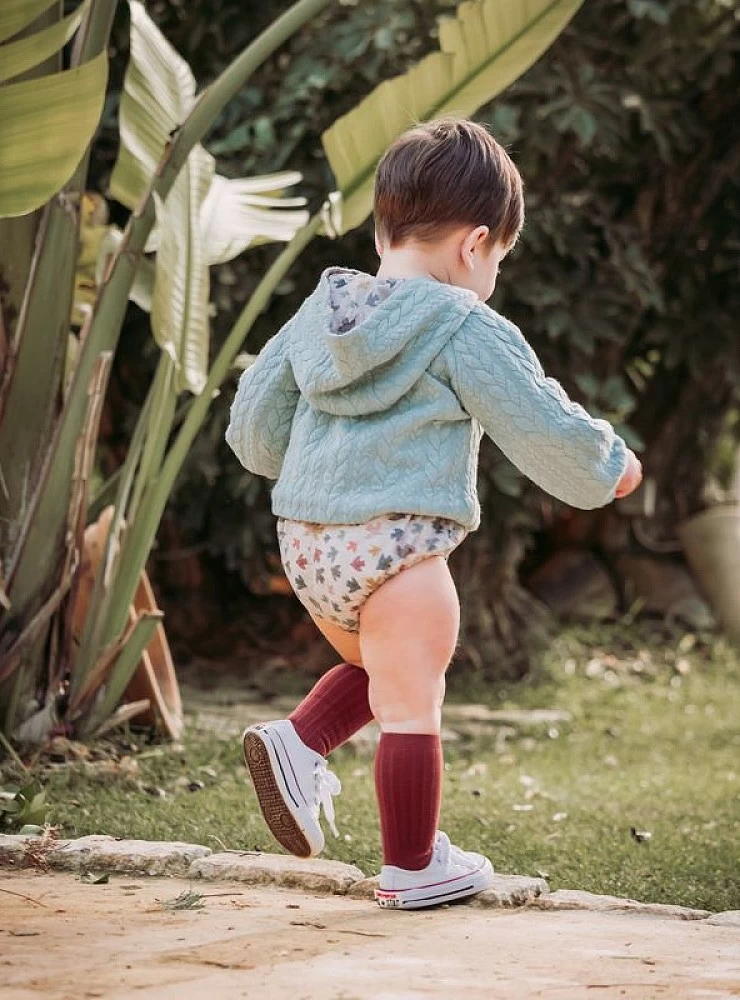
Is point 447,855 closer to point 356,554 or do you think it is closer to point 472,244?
point 356,554

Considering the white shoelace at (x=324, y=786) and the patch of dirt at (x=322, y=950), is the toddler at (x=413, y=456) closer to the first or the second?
the white shoelace at (x=324, y=786)

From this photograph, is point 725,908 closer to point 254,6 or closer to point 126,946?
point 126,946

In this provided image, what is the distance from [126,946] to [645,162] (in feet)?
17.5

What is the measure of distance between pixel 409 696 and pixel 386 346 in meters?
0.59

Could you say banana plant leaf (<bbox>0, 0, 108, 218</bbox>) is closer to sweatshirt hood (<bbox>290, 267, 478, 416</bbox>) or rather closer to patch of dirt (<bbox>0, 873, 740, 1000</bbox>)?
sweatshirt hood (<bbox>290, 267, 478, 416</bbox>)

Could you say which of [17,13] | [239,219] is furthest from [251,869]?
[239,219]

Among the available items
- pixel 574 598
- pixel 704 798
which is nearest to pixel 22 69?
pixel 704 798

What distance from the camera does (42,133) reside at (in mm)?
3545

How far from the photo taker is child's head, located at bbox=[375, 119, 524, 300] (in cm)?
276

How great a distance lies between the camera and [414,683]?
8.96 ft

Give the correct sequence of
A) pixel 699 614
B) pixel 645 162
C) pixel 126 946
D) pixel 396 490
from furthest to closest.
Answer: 1. pixel 699 614
2. pixel 645 162
3. pixel 396 490
4. pixel 126 946

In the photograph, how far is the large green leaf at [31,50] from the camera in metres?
3.59

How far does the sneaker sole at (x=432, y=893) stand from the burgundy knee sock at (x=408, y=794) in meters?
0.05

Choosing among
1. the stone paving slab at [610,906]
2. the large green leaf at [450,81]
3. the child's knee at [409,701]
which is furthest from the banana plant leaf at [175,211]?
the stone paving slab at [610,906]
